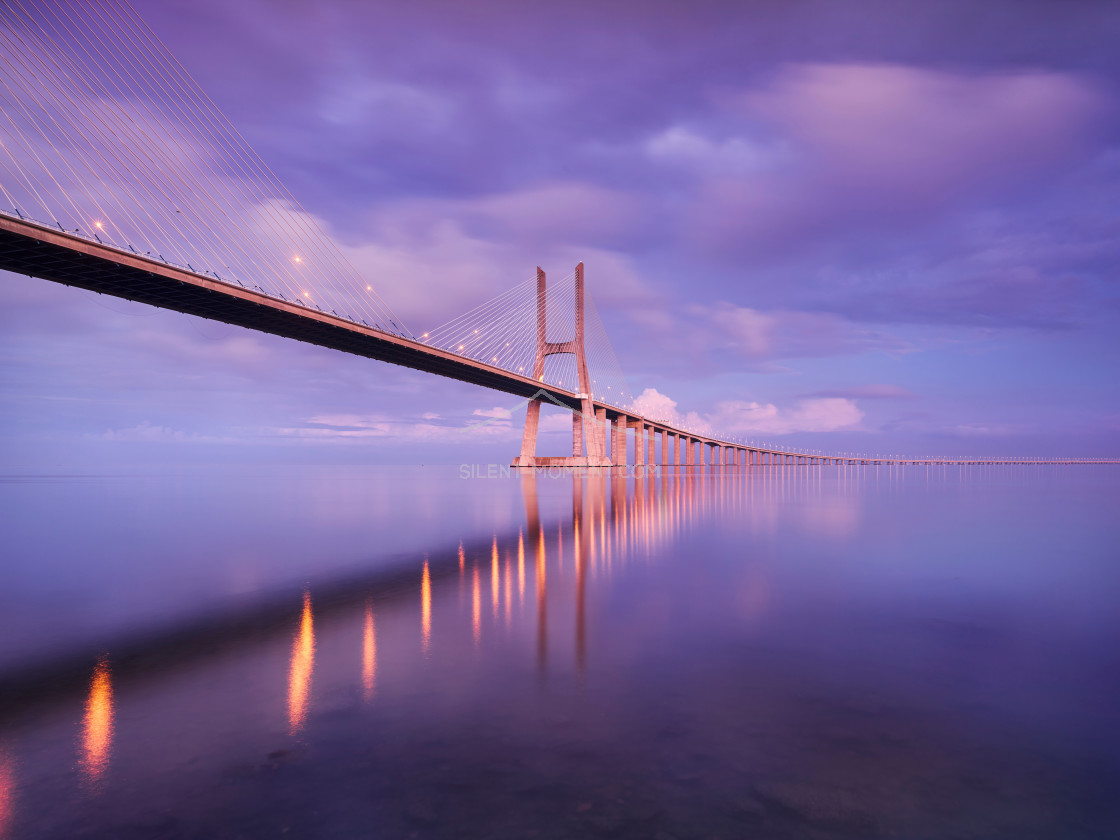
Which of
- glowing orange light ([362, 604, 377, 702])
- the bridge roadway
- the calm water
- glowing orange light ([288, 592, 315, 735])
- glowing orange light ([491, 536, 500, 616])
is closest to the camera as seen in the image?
the calm water

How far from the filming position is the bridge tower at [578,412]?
279 feet

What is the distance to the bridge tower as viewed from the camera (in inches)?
3346

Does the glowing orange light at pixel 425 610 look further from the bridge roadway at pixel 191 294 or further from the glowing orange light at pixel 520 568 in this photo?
the bridge roadway at pixel 191 294

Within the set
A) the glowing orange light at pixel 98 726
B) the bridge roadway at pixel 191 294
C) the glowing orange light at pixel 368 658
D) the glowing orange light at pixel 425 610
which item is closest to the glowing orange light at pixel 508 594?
the glowing orange light at pixel 425 610

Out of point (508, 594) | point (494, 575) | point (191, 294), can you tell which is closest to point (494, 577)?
point (494, 575)

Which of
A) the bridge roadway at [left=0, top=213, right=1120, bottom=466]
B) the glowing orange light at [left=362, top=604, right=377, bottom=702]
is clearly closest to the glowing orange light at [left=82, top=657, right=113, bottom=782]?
the glowing orange light at [left=362, top=604, right=377, bottom=702]

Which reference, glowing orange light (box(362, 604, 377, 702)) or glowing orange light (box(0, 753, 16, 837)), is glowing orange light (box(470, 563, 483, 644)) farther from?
glowing orange light (box(0, 753, 16, 837))

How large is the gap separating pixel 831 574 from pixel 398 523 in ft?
53.0

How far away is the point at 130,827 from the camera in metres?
3.71

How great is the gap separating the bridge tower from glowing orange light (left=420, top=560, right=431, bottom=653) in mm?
71135

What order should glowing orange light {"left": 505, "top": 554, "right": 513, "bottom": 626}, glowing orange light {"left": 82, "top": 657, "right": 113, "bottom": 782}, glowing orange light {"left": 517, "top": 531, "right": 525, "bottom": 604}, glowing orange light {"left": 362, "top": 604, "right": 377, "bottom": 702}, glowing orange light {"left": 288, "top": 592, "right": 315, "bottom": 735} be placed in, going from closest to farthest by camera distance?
glowing orange light {"left": 82, "top": 657, "right": 113, "bottom": 782}, glowing orange light {"left": 288, "top": 592, "right": 315, "bottom": 735}, glowing orange light {"left": 362, "top": 604, "right": 377, "bottom": 702}, glowing orange light {"left": 505, "top": 554, "right": 513, "bottom": 626}, glowing orange light {"left": 517, "top": 531, "right": 525, "bottom": 604}

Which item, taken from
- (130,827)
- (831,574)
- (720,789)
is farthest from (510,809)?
(831,574)

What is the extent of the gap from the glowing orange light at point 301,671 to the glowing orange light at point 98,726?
1.33 meters

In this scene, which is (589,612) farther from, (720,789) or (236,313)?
(236,313)
